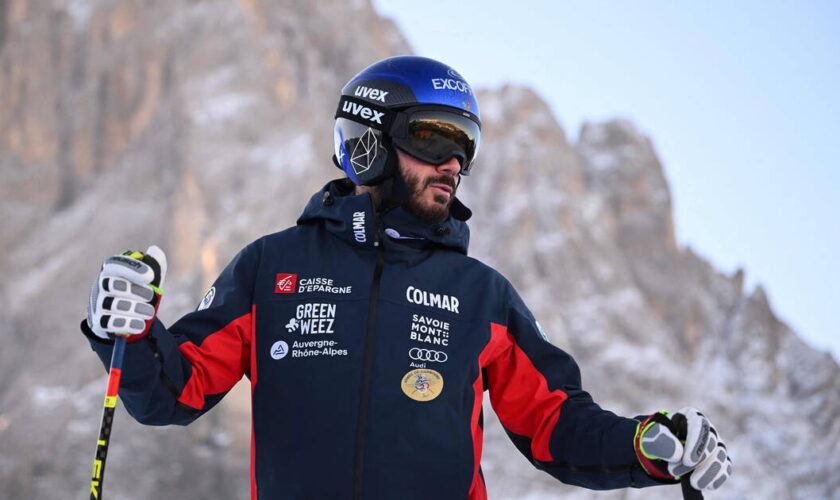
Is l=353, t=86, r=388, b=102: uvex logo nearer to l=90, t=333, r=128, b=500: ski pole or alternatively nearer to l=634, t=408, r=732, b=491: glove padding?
l=90, t=333, r=128, b=500: ski pole

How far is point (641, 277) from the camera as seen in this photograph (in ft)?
183

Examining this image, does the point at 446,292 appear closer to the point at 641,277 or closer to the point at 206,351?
the point at 206,351

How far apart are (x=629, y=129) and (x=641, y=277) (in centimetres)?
1161

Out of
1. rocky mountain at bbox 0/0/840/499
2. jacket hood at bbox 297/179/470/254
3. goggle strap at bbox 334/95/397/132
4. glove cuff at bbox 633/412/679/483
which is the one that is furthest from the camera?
rocky mountain at bbox 0/0/840/499

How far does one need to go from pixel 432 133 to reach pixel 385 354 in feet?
3.87

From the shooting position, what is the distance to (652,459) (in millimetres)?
3416

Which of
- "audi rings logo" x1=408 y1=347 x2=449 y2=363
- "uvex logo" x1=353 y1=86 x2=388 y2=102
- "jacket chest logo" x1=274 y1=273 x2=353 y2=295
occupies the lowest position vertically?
"audi rings logo" x1=408 y1=347 x2=449 y2=363

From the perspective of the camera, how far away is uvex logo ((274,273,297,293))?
12.7 ft

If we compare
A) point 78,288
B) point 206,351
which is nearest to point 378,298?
Result: point 206,351

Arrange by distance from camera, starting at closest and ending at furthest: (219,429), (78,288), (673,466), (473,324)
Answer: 1. (673,466)
2. (473,324)
3. (219,429)
4. (78,288)

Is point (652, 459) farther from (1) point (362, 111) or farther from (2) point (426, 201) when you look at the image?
(1) point (362, 111)

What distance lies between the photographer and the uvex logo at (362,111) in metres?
4.41

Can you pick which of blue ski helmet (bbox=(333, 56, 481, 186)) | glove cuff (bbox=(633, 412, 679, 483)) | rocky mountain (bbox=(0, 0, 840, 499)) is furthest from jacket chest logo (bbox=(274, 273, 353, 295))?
rocky mountain (bbox=(0, 0, 840, 499))

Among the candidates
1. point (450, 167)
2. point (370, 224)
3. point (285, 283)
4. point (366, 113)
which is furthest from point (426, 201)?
point (285, 283)
